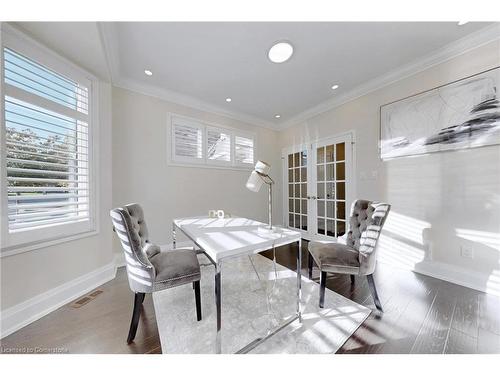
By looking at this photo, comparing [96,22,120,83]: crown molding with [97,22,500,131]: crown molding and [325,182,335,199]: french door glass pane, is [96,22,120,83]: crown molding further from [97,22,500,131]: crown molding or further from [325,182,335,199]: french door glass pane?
[325,182,335,199]: french door glass pane

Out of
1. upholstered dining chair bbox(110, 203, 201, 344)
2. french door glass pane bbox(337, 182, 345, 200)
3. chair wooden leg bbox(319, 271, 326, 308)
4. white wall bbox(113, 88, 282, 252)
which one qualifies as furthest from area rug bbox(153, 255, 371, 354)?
french door glass pane bbox(337, 182, 345, 200)

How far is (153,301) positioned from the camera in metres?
1.67

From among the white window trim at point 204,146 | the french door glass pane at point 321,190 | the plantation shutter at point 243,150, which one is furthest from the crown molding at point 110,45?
the french door glass pane at point 321,190

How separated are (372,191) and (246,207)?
7.54 ft

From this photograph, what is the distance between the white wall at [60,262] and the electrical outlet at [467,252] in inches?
159

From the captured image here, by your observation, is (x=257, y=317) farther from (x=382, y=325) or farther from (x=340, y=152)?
A: (x=340, y=152)

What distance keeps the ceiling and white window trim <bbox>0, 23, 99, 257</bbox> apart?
0.31 feet

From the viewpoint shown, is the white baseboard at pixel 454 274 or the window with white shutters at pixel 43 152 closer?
the window with white shutters at pixel 43 152

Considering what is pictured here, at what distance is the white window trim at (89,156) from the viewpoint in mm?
1334

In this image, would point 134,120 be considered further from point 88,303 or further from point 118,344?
point 118,344

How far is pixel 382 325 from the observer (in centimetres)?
134

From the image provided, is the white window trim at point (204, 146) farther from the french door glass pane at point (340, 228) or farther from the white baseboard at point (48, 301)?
the french door glass pane at point (340, 228)

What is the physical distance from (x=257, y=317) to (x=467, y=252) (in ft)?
7.54
